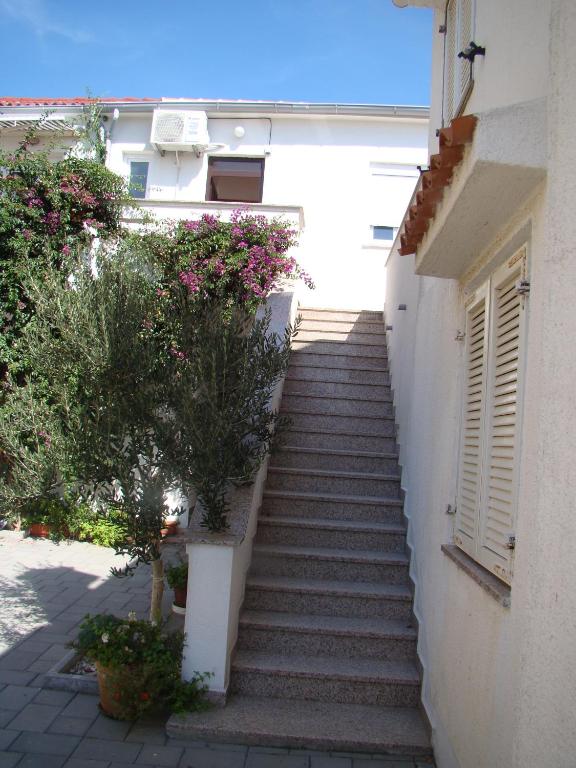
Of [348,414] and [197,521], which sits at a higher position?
[348,414]

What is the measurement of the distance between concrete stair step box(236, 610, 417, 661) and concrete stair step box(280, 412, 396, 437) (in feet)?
8.48

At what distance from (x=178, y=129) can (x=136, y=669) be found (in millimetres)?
10271

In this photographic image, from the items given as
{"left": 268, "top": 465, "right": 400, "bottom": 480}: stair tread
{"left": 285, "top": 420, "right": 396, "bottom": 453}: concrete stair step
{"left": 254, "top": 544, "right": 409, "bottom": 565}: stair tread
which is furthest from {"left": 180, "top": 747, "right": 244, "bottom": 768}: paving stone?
{"left": 285, "top": 420, "right": 396, "bottom": 453}: concrete stair step

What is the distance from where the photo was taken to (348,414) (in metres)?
6.88

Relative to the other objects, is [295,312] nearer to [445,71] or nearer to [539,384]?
[445,71]

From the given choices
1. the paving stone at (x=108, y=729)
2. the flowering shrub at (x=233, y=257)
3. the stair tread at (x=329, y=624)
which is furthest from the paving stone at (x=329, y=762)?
the flowering shrub at (x=233, y=257)

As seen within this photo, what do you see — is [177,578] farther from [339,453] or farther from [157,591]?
[339,453]

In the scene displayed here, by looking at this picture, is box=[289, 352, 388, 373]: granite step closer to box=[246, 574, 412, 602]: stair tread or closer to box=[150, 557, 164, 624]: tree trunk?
box=[246, 574, 412, 602]: stair tread

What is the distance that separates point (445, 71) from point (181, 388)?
Answer: 3.34 m

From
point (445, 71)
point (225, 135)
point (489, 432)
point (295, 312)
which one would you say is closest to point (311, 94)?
point (225, 135)

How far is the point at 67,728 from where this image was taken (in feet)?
12.4

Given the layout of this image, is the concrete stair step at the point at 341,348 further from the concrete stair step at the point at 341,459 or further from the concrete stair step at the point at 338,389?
the concrete stair step at the point at 341,459

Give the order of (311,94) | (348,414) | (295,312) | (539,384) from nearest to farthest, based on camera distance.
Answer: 1. (539,384)
2. (348,414)
3. (295,312)
4. (311,94)

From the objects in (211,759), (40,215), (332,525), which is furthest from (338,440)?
(40,215)
